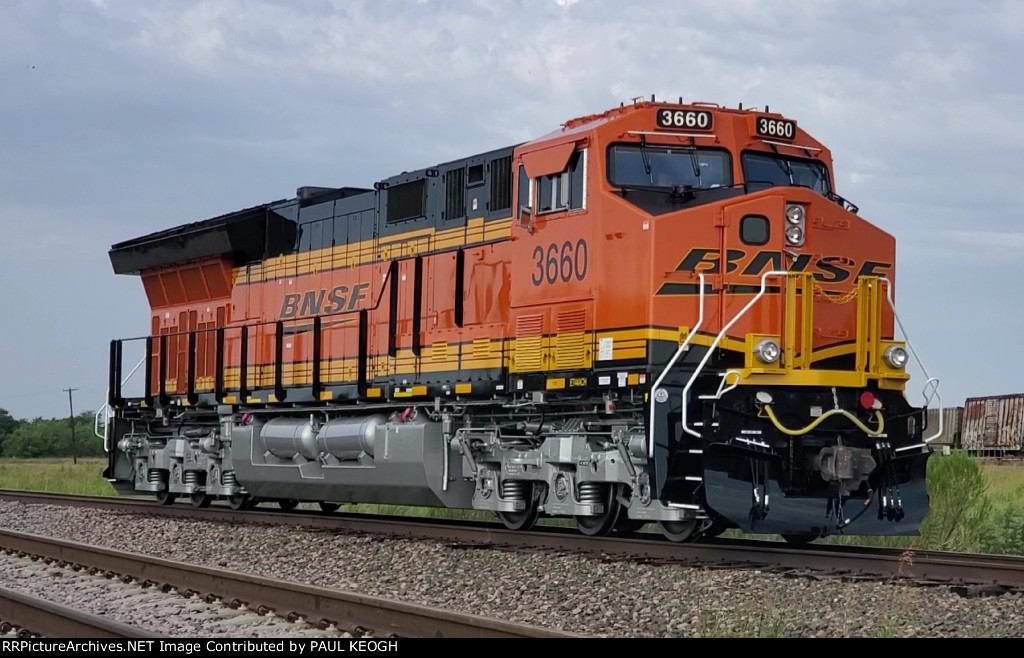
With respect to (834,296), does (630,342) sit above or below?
below

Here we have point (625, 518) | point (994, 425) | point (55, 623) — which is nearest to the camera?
point (55, 623)

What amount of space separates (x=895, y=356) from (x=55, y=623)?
7.51 metres

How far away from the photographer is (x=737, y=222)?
11844mm

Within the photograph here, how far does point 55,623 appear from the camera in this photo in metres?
8.04

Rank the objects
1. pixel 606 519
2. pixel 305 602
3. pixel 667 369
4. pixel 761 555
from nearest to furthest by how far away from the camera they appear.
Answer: pixel 305 602, pixel 761 555, pixel 667 369, pixel 606 519

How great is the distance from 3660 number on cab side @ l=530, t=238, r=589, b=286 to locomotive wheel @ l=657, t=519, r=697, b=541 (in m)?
2.43

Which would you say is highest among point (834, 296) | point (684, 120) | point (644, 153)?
point (684, 120)

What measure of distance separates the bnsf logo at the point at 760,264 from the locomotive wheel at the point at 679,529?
2.30m

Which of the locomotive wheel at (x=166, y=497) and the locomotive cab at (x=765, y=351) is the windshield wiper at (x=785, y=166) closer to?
the locomotive cab at (x=765, y=351)

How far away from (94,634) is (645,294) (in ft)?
19.3

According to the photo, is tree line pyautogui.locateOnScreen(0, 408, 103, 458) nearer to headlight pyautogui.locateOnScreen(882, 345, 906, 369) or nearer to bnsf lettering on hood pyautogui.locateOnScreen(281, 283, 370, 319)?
bnsf lettering on hood pyautogui.locateOnScreen(281, 283, 370, 319)

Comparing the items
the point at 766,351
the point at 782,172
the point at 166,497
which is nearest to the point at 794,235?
the point at 782,172

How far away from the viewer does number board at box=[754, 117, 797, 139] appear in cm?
1269

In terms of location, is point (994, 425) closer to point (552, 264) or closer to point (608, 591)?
point (552, 264)
